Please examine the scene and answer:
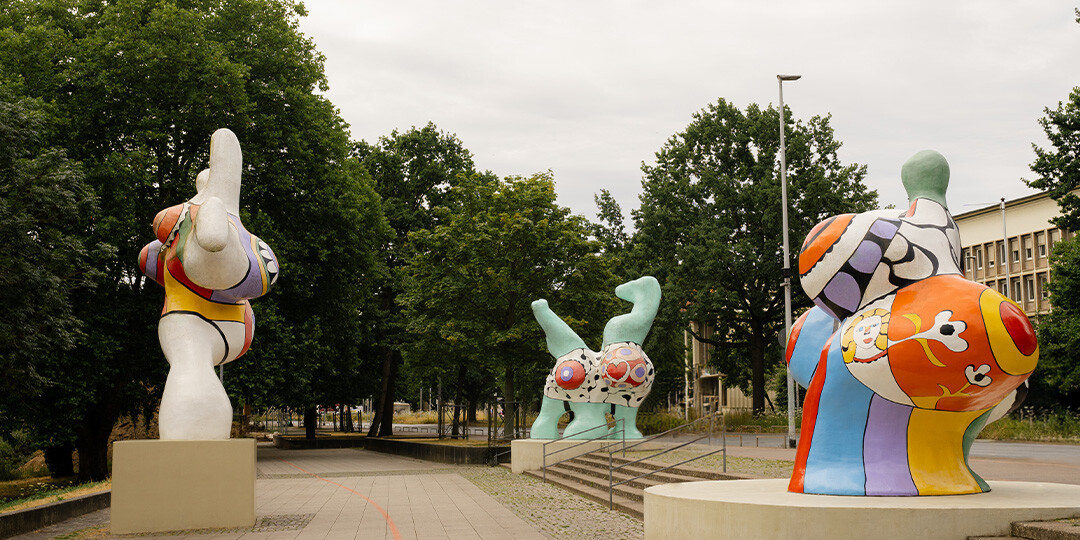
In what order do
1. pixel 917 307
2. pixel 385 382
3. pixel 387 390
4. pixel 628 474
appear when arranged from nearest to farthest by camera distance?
pixel 917 307 → pixel 628 474 → pixel 385 382 → pixel 387 390

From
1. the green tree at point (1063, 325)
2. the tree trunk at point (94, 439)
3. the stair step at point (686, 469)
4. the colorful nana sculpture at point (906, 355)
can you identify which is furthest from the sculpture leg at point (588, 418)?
the green tree at point (1063, 325)

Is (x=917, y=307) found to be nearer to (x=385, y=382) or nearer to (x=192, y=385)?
(x=192, y=385)

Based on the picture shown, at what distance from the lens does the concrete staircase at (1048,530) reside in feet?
23.4

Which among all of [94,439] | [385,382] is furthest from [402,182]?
[94,439]

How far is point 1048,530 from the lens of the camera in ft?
24.1

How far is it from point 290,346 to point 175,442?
12170 millimetres

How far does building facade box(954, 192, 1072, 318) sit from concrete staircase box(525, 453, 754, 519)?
45.2m

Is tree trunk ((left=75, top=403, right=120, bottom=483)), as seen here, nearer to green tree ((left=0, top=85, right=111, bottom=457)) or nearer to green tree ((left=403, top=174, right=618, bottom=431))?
green tree ((left=0, top=85, right=111, bottom=457))

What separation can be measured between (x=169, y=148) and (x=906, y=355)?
2058 centimetres

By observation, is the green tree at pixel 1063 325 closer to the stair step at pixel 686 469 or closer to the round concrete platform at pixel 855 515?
the stair step at pixel 686 469

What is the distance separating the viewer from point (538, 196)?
30.3 meters

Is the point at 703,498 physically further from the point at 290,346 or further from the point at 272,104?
the point at 272,104

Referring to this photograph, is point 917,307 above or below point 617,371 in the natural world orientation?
above

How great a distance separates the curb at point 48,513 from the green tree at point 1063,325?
30.1 metres
